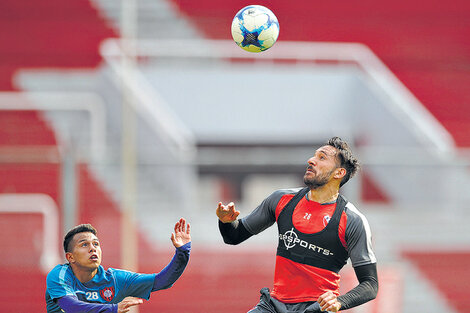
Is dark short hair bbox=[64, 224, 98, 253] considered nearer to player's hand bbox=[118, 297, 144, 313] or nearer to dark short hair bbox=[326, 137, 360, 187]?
player's hand bbox=[118, 297, 144, 313]

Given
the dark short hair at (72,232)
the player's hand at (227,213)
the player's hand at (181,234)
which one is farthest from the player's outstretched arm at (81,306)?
the player's hand at (227,213)

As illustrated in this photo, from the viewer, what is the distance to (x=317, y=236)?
221 inches

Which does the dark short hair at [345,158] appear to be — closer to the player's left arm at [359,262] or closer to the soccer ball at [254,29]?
the player's left arm at [359,262]

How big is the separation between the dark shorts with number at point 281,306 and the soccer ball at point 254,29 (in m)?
2.06

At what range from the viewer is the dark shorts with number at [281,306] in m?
5.52

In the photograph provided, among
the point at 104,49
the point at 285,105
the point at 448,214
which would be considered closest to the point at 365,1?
the point at 285,105

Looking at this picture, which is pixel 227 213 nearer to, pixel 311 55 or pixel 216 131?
pixel 216 131

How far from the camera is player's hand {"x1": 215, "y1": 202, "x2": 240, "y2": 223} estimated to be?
5641 millimetres

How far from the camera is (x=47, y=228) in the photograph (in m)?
10.7

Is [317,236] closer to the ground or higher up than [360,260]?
higher up

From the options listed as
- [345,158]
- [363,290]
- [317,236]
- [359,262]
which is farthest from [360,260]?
[345,158]

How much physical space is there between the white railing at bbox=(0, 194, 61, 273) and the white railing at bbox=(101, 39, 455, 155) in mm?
4168

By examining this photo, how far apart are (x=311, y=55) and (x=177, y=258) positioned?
10.8 m

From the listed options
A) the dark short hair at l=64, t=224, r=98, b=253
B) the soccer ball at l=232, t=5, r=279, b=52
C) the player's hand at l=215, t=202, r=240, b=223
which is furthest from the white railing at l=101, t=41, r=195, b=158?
the dark short hair at l=64, t=224, r=98, b=253
